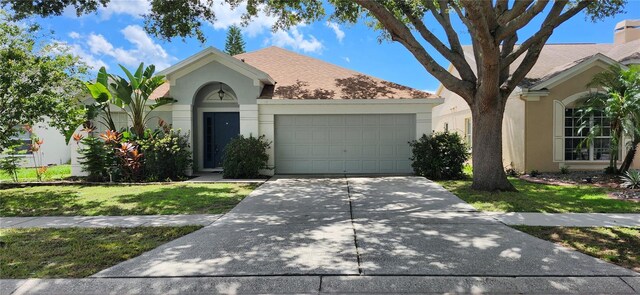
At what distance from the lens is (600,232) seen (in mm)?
6348

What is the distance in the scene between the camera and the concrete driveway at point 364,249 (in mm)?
4602

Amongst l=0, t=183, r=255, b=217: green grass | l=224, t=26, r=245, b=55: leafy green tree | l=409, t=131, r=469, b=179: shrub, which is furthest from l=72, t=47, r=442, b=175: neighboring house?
l=224, t=26, r=245, b=55: leafy green tree

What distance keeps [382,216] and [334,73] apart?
10640 millimetres

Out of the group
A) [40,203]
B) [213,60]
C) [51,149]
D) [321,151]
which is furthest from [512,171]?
[51,149]

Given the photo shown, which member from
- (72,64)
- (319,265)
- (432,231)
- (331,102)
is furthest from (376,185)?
(72,64)

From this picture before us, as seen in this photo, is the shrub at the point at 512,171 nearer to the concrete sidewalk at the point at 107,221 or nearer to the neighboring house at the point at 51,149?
the concrete sidewalk at the point at 107,221

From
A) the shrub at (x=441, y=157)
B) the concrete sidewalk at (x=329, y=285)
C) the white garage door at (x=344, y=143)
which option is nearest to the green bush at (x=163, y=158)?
the white garage door at (x=344, y=143)

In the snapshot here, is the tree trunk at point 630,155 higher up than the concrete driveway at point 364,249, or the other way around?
the tree trunk at point 630,155

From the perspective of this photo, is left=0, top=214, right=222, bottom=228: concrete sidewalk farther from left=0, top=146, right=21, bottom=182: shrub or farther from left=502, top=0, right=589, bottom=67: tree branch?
left=502, top=0, right=589, bottom=67: tree branch

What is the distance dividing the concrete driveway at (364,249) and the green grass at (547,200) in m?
0.95

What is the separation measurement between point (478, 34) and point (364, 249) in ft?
17.3

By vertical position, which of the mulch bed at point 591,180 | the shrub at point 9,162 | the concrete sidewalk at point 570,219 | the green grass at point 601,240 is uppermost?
the shrub at point 9,162

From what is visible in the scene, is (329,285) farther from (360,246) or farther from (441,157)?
(441,157)

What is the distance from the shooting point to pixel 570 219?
7.26 metres
